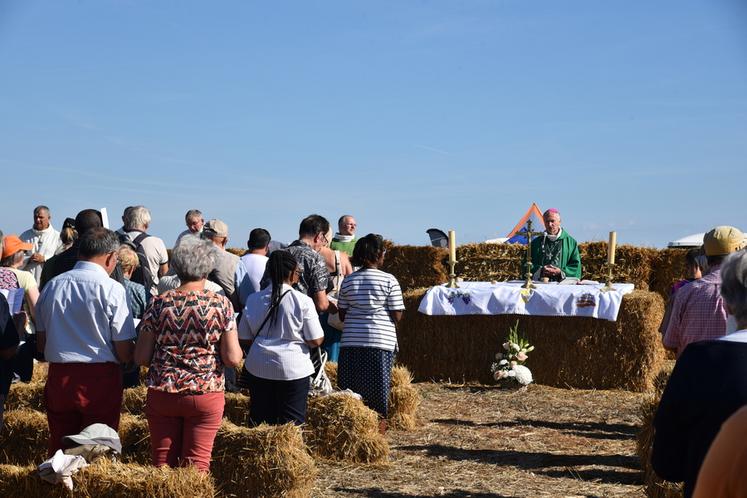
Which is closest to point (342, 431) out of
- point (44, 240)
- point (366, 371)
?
point (366, 371)

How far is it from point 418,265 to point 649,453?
11.3 meters

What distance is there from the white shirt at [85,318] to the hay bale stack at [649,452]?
3354mm

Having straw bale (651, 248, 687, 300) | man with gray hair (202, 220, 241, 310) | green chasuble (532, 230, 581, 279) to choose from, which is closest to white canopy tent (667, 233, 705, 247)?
straw bale (651, 248, 687, 300)

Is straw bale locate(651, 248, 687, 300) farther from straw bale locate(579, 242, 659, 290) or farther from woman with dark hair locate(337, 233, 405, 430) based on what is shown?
woman with dark hair locate(337, 233, 405, 430)

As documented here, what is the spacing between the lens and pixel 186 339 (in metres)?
5.05

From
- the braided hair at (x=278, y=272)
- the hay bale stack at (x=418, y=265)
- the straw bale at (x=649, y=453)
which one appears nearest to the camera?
the straw bale at (x=649, y=453)

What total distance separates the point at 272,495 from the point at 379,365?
7.44 feet

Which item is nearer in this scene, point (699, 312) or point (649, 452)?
point (699, 312)

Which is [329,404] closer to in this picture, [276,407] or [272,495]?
[276,407]

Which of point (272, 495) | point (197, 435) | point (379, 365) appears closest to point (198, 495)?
point (197, 435)

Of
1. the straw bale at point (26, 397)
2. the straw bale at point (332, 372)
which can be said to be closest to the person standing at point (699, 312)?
the straw bale at point (332, 372)

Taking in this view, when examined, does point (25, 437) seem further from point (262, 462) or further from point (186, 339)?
point (186, 339)

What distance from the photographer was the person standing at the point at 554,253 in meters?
11.9

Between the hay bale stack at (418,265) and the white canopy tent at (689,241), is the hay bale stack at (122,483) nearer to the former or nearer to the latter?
the hay bale stack at (418,265)
